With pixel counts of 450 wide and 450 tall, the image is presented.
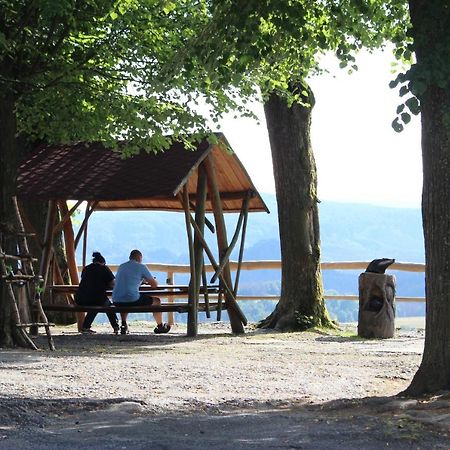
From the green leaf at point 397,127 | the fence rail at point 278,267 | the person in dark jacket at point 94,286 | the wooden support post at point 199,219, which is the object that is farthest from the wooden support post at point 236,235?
the green leaf at point 397,127

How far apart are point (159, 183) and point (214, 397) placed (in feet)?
23.1

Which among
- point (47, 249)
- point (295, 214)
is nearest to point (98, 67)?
point (47, 249)

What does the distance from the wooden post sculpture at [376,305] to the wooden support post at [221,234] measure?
84.4 inches

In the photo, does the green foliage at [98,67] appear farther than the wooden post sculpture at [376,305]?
No

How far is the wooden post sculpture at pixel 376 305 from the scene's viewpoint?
1802 cm

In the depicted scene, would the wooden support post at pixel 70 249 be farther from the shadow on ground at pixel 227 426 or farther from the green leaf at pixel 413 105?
the green leaf at pixel 413 105

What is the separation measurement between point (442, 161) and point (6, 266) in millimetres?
7683

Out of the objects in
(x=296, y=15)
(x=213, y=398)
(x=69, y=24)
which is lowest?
(x=213, y=398)

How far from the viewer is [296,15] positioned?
10.7m

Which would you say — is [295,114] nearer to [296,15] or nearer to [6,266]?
[6,266]

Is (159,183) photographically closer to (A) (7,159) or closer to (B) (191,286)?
(B) (191,286)

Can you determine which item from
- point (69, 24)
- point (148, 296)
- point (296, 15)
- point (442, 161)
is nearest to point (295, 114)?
point (148, 296)

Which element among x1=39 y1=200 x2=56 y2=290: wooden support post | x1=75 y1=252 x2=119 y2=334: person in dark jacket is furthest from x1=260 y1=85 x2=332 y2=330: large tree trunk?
x1=39 y1=200 x2=56 y2=290: wooden support post

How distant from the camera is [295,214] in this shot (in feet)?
65.0
